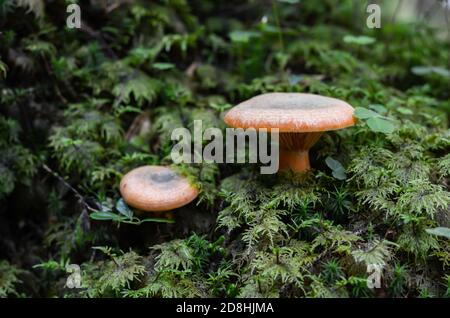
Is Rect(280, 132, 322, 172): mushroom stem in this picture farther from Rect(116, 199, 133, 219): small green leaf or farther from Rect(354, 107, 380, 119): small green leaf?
Rect(116, 199, 133, 219): small green leaf

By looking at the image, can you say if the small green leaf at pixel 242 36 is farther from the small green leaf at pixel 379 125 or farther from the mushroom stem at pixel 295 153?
the small green leaf at pixel 379 125

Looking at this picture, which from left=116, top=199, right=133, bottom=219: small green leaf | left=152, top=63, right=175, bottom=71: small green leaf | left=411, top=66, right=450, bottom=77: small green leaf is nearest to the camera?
left=116, top=199, right=133, bottom=219: small green leaf

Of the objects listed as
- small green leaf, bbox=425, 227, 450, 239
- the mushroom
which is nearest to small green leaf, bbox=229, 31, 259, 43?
the mushroom

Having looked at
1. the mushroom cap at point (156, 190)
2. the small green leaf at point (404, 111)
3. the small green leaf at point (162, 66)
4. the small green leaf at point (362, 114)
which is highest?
the small green leaf at point (162, 66)

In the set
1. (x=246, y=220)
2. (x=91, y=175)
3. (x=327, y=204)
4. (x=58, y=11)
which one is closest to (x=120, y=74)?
(x=58, y=11)

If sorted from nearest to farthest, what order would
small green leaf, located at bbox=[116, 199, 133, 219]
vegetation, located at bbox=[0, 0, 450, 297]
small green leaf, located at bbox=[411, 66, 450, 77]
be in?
vegetation, located at bbox=[0, 0, 450, 297], small green leaf, located at bbox=[116, 199, 133, 219], small green leaf, located at bbox=[411, 66, 450, 77]

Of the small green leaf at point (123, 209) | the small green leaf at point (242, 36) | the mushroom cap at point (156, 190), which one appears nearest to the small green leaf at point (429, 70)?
the small green leaf at point (242, 36)

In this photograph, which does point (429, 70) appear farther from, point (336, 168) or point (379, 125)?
point (336, 168)

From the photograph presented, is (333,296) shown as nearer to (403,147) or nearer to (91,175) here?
(403,147)
